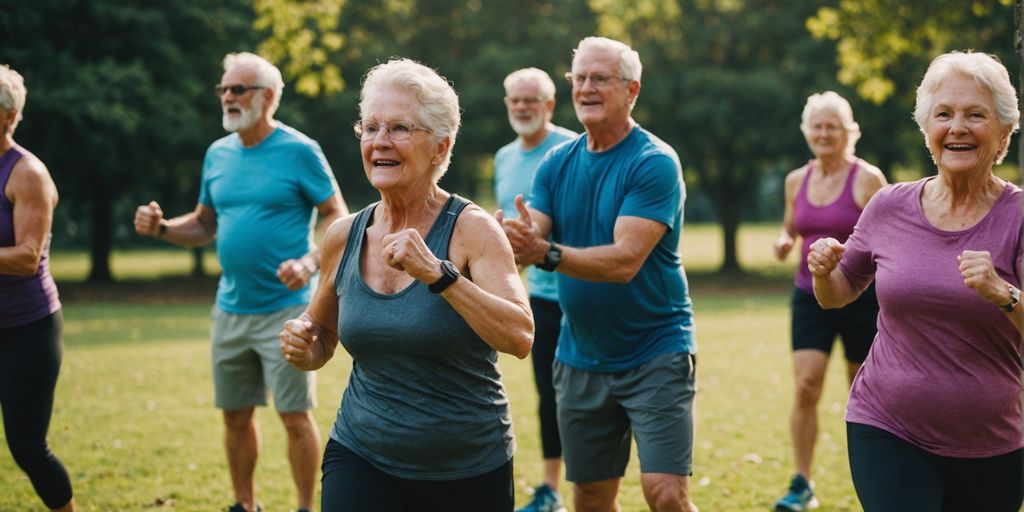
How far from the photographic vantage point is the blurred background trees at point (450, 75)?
2373 cm

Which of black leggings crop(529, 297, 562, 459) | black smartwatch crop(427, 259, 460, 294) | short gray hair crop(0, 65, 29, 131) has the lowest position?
black leggings crop(529, 297, 562, 459)

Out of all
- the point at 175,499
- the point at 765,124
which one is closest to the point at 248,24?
the point at 765,124

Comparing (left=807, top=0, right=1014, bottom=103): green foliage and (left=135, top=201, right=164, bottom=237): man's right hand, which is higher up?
(left=807, top=0, right=1014, bottom=103): green foliage

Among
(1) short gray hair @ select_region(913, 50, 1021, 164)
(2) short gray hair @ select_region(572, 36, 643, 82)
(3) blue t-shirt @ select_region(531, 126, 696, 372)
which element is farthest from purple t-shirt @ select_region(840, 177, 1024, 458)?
(2) short gray hair @ select_region(572, 36, 643, 82)

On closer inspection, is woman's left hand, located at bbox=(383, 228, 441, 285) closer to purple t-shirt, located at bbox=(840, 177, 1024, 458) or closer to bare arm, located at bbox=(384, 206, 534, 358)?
bare arm, located at bbox=(384, 206, 534, 358)

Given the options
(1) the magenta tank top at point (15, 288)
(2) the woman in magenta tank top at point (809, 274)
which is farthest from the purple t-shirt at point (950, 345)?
(1) the magenta tank top at point (15, 288)

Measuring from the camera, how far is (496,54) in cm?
3020

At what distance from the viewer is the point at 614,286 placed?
5000 mm

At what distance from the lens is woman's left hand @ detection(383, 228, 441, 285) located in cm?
332

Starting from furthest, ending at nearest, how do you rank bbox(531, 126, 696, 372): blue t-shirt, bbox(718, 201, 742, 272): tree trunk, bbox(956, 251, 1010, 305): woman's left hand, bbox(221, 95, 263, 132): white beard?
bbox(718, 201, 742, 272): tree trunk
bbox(221, 95, 263, 132): white beard
bbox(531, 126, 696, 372): blue t-shirt
bbox(956, 251, 1010, 305): woman's left hand

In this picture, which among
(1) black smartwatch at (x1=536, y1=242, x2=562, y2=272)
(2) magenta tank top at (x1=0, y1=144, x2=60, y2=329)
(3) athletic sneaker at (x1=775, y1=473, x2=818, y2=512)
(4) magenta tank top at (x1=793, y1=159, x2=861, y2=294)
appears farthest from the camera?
(4) magenta tank top at (x1=793, y1=159, x2=861, y2=294)

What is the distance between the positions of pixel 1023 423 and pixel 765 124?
26318 millimetres

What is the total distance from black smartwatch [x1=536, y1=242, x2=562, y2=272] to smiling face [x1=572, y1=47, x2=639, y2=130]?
75 centimetres

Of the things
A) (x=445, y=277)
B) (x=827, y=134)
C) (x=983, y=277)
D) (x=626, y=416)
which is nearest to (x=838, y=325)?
(x=827, y=134)
